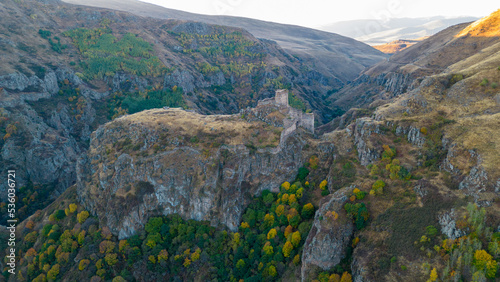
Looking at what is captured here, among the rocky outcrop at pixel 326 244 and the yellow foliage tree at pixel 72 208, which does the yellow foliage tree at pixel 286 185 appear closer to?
the rocky outcrop at pixel 326 244

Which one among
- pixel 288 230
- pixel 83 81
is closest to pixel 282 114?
pixel 288 230

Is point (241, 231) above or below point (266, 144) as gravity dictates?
below

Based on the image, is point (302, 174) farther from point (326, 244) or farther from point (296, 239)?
point (326, 244)

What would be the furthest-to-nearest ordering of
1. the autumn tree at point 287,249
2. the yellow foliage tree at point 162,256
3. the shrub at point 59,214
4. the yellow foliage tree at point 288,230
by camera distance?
the shrub at point 59,214 < the yellow foliage tree at point 162,256 < the yellow foliage tree at point 288,230 < the autumn tree at point 287,249

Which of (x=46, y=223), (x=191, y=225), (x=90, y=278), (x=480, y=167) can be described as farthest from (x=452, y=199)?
(x=46, y=223)

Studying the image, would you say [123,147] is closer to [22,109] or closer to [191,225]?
[191,225]

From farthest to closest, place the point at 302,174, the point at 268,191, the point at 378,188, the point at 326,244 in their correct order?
the point at 268,191, the point at 302,174, the point at 378,188, the point at 326,244

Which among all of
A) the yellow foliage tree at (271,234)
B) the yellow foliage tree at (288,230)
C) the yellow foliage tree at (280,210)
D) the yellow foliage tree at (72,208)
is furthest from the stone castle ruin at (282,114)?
the yellow foliage tree at (72,208)

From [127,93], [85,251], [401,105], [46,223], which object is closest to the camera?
[85,251]
